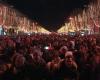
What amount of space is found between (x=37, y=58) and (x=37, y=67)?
1069mm

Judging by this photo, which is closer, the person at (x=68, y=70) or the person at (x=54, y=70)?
the person at (x=68, y=70)

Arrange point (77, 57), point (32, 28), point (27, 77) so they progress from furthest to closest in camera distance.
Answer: point (32, 28), point (77, 57), point (27, 77)

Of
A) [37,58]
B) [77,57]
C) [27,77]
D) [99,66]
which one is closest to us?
[27,77]

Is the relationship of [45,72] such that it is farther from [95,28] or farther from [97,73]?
[95,28]

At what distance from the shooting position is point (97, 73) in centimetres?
1255

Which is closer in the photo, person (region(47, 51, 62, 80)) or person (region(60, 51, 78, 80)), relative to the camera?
person (region(60, 51, 78, 80))

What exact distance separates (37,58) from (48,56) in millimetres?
3081

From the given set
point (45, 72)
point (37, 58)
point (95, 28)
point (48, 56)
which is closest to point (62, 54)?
point (48, 56)

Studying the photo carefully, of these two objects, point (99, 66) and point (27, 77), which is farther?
point (99, 66)

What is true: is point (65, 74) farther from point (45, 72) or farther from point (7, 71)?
point (7, 71)

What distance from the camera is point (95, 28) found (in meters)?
77.2

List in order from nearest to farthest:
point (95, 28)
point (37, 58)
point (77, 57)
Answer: point (37, 58), point (77, 57), point (95, 28)

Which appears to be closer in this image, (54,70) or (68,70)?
(68,70)

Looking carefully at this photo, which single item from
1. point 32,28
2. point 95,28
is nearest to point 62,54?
point 95,28
